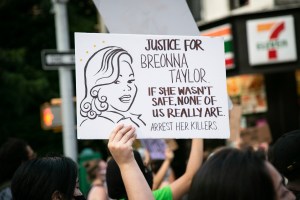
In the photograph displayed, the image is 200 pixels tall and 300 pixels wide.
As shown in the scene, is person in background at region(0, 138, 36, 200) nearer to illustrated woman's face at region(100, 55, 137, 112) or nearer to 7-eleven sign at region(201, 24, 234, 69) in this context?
illustrated woman's face at region(100, 55, 137, 112)

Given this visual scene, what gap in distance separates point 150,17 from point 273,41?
7721 millimetres

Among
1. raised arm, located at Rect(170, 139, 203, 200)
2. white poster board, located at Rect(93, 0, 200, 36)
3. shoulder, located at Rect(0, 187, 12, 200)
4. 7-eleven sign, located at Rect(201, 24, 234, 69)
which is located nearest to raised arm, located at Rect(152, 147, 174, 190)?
raised arm, located at Rect(170, 139, 203, 200)

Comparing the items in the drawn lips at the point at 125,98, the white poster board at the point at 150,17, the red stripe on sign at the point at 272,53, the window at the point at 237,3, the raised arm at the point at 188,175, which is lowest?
the raised arm at the point at 188,175

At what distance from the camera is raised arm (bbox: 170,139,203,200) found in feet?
10.9

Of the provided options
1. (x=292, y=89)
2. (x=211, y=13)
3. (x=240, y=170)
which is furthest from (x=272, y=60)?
(x=240, y=170)

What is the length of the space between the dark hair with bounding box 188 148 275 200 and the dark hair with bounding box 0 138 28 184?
244 centimetres

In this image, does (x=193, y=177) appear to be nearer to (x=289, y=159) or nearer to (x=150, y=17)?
(x=289, y=159)

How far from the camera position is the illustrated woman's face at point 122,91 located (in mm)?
2711

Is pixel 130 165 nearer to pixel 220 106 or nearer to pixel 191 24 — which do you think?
pixel 220 106

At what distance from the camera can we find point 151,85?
2.79 meters

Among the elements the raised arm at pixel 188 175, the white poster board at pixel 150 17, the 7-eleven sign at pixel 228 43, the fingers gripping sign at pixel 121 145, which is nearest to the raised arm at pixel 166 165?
the raised arm at pixel 188 175

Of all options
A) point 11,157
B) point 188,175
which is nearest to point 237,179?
point 188,175

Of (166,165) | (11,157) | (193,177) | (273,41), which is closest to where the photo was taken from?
(193,177)

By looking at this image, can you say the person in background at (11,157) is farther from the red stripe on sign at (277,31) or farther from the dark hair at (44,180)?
the red stripe on sign at (277,31)
